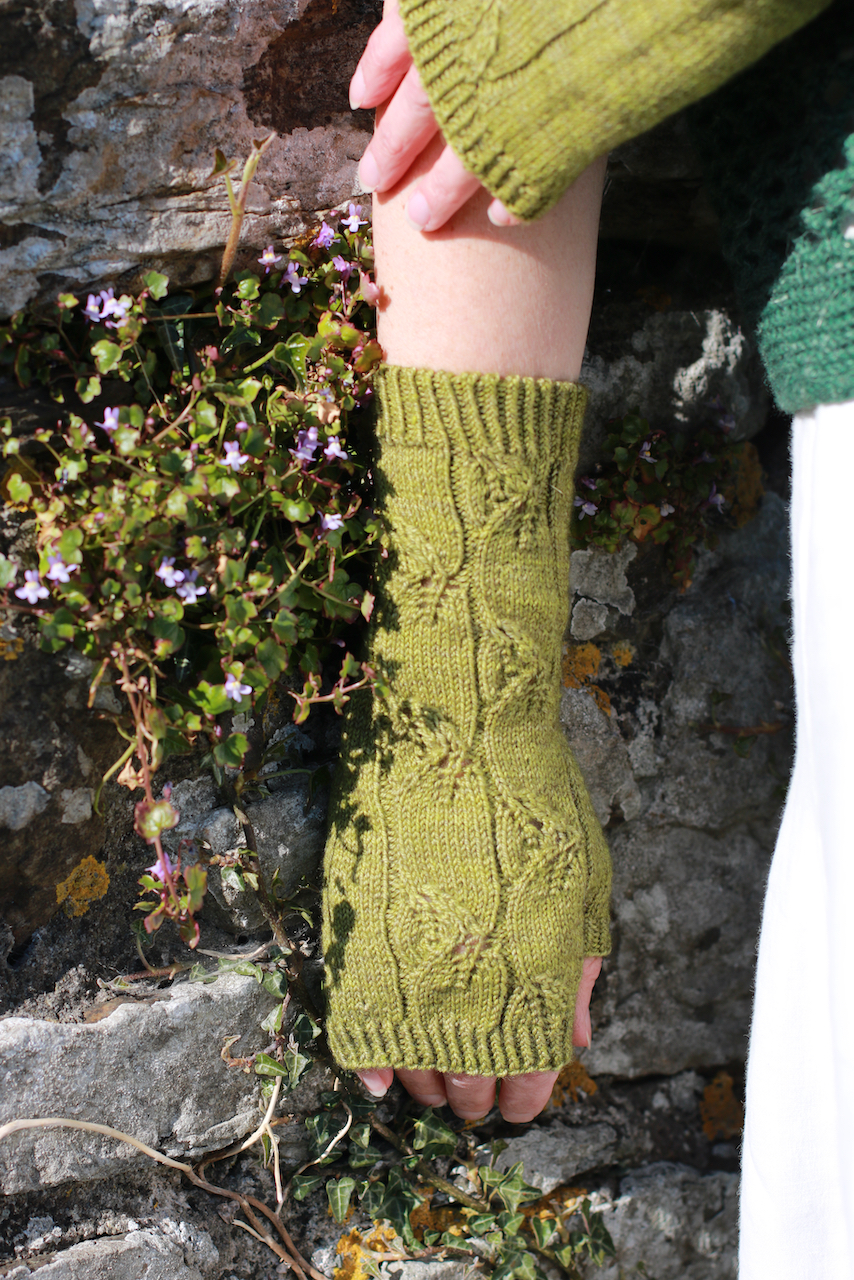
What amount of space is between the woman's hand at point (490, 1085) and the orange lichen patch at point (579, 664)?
0.51 meters

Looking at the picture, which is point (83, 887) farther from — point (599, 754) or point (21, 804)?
Result: point (599, 754)

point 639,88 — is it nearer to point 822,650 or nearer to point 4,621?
point 822,650

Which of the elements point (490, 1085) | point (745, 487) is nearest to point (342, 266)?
point (745, 487)

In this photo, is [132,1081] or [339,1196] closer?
[132,1081]

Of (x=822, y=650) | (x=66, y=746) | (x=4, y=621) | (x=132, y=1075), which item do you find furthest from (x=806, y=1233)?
(x=4, y=621)

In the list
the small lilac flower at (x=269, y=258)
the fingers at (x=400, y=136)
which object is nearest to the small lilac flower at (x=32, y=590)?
the small lilac flower at (x=269, y=258)

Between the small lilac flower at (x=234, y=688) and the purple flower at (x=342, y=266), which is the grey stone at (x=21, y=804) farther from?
the purple flower at (x=342, y=266)

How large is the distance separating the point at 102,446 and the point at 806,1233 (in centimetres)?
144

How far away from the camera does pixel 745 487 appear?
71.2 inches

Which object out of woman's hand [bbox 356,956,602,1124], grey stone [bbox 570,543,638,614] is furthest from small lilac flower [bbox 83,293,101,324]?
woman's hand [bbox 356,956,602,1124]

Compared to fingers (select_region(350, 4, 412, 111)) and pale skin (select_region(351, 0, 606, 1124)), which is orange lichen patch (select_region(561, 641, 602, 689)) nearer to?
pale skin (select_region(351, 0, 606, 1124))

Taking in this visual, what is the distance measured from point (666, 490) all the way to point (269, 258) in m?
0.83

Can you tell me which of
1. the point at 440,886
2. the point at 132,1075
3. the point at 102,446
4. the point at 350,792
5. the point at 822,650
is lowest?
the point at 132,1075

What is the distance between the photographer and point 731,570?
71.6 inches
